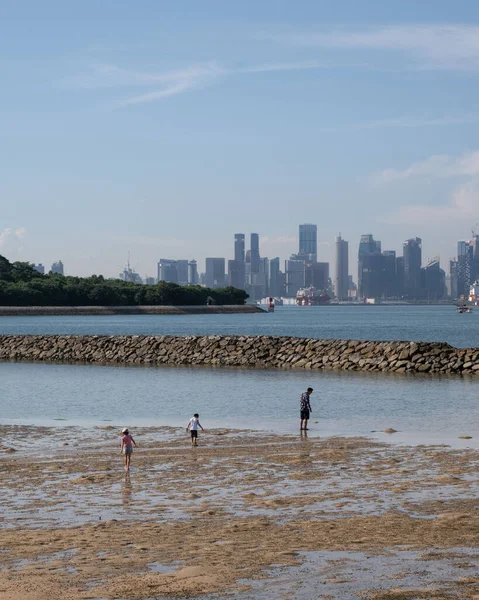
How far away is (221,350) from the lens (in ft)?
191

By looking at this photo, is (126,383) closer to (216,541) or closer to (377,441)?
(377,441)

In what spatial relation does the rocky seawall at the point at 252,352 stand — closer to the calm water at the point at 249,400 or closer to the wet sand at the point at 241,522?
the calm water at the point at 249,400

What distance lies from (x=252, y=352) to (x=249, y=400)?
21.2 metres

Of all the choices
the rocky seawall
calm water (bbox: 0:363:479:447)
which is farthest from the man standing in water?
the rocky seawall

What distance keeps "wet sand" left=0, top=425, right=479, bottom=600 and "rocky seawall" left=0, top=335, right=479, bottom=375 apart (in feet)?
89.8

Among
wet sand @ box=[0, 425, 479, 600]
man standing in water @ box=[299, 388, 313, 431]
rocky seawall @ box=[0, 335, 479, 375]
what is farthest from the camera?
rocky seawall @ box=[0, 335, 479, 375]

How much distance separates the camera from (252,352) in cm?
5684

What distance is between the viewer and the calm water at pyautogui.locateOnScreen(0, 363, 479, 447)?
92.8 ft

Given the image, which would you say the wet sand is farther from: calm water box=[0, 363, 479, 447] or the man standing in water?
calm water box=[0, 363, 479, 447]

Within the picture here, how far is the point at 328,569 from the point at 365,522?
284cm

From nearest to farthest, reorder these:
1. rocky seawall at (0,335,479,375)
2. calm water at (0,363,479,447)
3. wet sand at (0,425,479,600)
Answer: wet sand at (0,425,479,600)
calm water at (0,363,479,447)
rocky seawall at (0,335,479,375)

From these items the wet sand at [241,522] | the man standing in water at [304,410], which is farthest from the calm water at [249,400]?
the wet sand at [241,522]

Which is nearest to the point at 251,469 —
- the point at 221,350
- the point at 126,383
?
the point at 126,383

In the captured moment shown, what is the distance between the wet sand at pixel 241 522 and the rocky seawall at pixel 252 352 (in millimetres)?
27361
